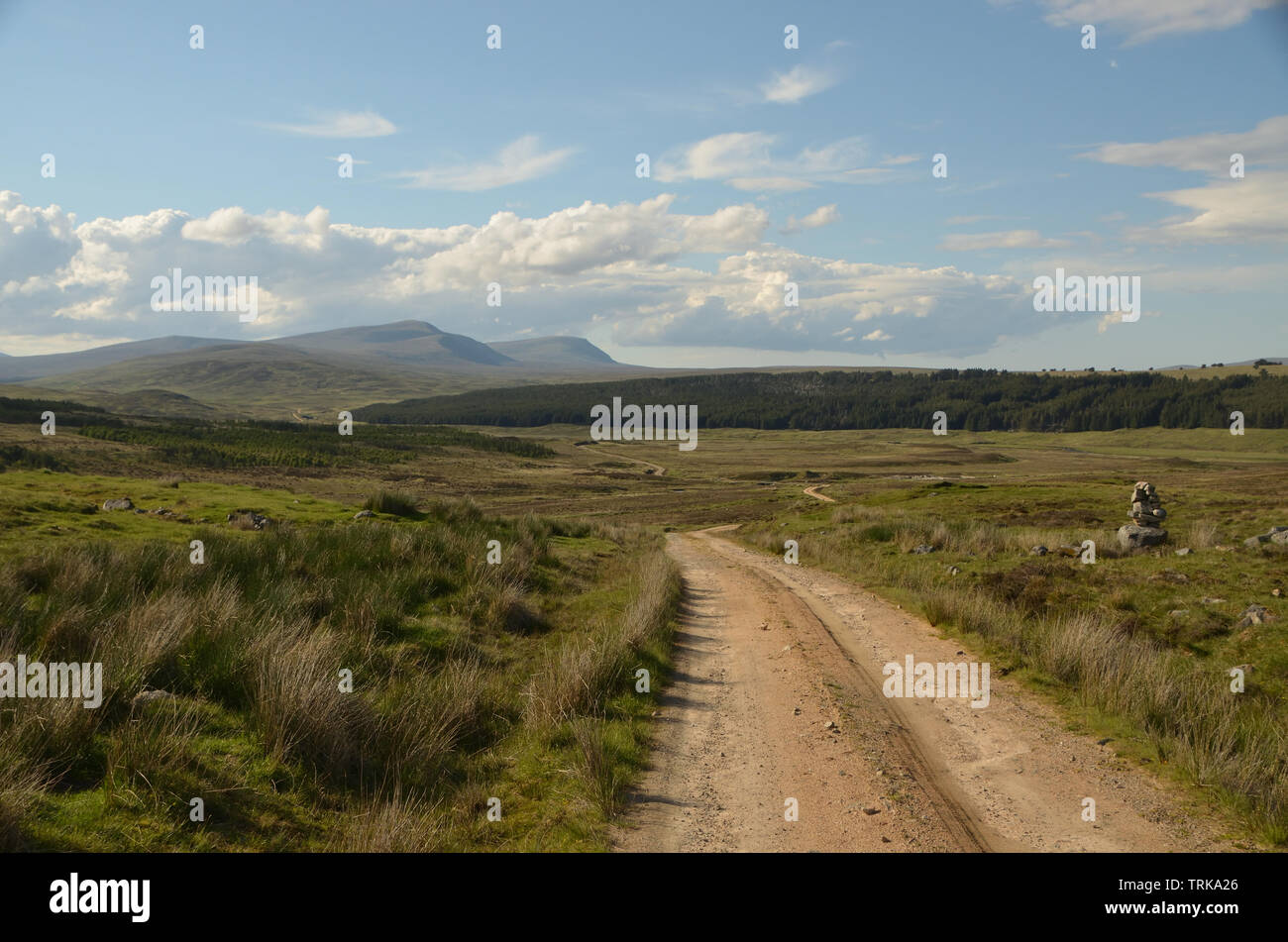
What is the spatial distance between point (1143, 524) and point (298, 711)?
28.1 metres

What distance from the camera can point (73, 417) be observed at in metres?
74.6

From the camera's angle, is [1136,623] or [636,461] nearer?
[1136,623]

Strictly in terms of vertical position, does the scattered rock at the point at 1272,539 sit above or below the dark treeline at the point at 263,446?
below

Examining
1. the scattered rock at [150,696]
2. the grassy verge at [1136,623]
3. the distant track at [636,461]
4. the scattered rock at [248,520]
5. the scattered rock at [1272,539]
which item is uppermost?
the scattered rock at [248,520]

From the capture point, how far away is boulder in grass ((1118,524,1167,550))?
23.2 metres

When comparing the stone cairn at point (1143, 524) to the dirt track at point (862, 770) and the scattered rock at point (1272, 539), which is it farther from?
the dirt track at point (862, 770)

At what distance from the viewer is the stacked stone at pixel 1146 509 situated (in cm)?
2666

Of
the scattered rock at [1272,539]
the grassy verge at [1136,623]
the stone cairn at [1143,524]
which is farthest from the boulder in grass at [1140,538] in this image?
the scattered rock at [1272,539]

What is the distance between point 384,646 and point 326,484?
157 ft

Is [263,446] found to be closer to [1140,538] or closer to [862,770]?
[1140,538]

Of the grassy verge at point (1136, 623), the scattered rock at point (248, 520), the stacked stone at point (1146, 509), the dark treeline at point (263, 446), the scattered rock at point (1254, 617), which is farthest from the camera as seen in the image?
the dark treeline at point (263, 446)

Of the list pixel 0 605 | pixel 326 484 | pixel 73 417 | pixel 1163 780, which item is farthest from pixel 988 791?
pixel 73 417

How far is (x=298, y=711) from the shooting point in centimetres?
731

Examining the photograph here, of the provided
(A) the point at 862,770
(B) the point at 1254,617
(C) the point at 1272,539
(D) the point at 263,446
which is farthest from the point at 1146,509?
(D) the point at 263,446
